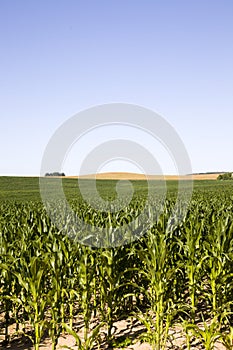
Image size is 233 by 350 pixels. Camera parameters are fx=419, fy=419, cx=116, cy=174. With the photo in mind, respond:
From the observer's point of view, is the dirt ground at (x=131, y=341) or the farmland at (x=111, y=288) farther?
the dirt ground at (x=131, y=341)

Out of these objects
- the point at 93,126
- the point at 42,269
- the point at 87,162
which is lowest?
the point at 42,269

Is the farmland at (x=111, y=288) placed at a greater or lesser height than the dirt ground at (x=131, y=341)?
greater

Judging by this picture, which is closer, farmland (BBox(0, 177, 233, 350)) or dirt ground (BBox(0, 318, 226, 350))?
farmland (BBox(0, 177, 233, 350))

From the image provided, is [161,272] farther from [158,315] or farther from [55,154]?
[55,154]

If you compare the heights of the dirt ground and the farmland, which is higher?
the farmland

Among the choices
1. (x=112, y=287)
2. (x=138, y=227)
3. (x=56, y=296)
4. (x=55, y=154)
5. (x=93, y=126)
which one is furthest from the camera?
(x=93, y=126)

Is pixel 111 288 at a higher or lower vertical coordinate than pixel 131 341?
higher

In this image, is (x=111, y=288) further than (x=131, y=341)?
Yes

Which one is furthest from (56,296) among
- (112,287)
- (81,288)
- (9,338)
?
(9,338)

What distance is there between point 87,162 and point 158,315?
7.33m

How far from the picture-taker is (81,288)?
594cm

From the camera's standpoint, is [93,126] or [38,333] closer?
[38,333]

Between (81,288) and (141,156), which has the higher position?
(141,156)

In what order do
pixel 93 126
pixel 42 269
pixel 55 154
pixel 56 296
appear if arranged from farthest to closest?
1. pixel 93 126
2. pixel 55 154
3. pixel 56 296
4. pixel 42 269
